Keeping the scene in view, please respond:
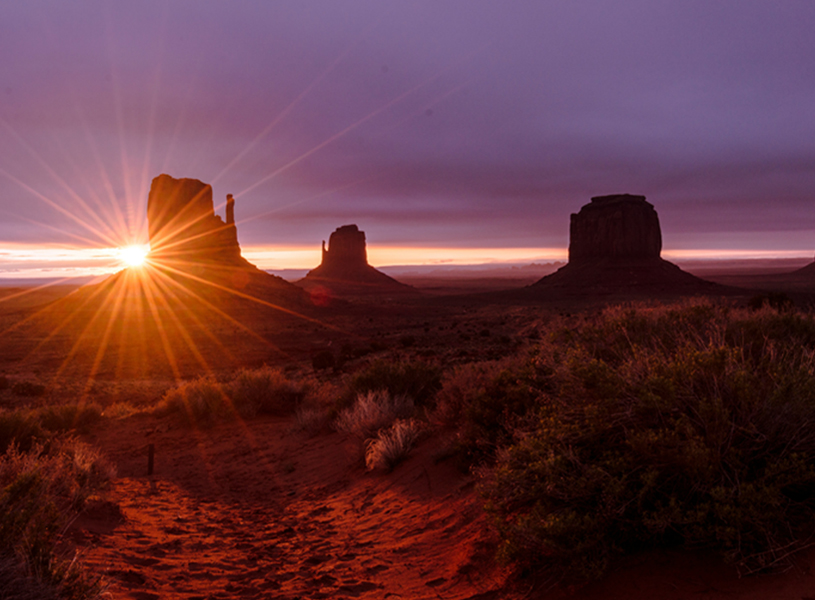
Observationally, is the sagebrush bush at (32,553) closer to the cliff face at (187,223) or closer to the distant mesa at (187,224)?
the distant mesa at (187,224)

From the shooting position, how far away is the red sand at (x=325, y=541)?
11.8ft

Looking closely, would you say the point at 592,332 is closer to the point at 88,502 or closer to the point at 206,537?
the point at 206,537

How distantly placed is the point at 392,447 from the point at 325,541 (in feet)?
6.98

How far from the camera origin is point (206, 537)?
638 centimetres

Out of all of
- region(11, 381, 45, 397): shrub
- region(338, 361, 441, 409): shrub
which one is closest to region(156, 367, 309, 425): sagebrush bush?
region(338, 361, 441, 409): shrub

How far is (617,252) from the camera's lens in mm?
104875

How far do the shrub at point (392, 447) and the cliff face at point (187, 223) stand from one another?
81.3 m

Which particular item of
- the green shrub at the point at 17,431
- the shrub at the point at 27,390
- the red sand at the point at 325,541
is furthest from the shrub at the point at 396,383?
the shrub at the point at 27,390

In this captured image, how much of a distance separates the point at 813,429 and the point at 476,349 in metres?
26.9

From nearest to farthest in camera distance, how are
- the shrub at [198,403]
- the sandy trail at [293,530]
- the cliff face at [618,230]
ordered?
the sandy trail at [293,530] → the shrub at [198,403] → the cliff face at [618,230]

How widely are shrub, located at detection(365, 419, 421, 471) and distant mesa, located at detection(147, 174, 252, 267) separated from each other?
265ft

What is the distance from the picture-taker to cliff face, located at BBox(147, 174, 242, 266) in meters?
85.6

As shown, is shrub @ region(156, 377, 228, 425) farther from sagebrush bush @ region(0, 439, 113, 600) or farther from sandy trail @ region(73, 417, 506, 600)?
sagebrush bush @ region(0, 439, 113, 600)

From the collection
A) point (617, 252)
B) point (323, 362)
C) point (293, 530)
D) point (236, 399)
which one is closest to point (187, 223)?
point (323, 362)
